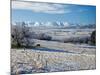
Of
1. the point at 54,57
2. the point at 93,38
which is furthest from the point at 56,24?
the point at 93,38

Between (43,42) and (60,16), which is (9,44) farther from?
(60,16)

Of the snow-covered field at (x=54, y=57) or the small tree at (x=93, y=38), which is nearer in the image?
the snow-covered field at (x=54, y=57)

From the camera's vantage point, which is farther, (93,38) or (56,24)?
(93,38)

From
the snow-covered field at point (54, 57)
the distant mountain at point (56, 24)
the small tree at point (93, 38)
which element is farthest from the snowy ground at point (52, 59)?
the distant mountain at point (56, 24)

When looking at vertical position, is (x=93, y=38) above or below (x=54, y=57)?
above

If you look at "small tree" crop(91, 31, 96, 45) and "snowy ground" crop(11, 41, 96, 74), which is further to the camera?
"small tree" crop(91, 31, 96, 45)

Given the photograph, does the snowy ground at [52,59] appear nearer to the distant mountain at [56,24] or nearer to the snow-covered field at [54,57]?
the snow-covered field at [54,57]

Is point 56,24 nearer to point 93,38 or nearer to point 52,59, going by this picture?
point 52,59

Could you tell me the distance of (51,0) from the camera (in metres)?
2.91

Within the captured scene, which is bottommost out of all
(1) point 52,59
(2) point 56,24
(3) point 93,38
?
(1) point 52,59

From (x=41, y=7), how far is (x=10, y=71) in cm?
93

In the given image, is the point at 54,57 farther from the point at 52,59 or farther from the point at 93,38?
the point at 93,38

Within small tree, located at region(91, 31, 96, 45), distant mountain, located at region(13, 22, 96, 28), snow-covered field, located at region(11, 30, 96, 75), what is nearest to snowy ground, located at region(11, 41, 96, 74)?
snow-covered field, located at region(11, 30, 96, 75)

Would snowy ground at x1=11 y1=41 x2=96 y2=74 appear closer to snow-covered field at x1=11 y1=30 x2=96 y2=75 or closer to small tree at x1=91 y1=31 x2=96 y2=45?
snow-covered field at x1=11 y1=30 x2=96 y2=75
